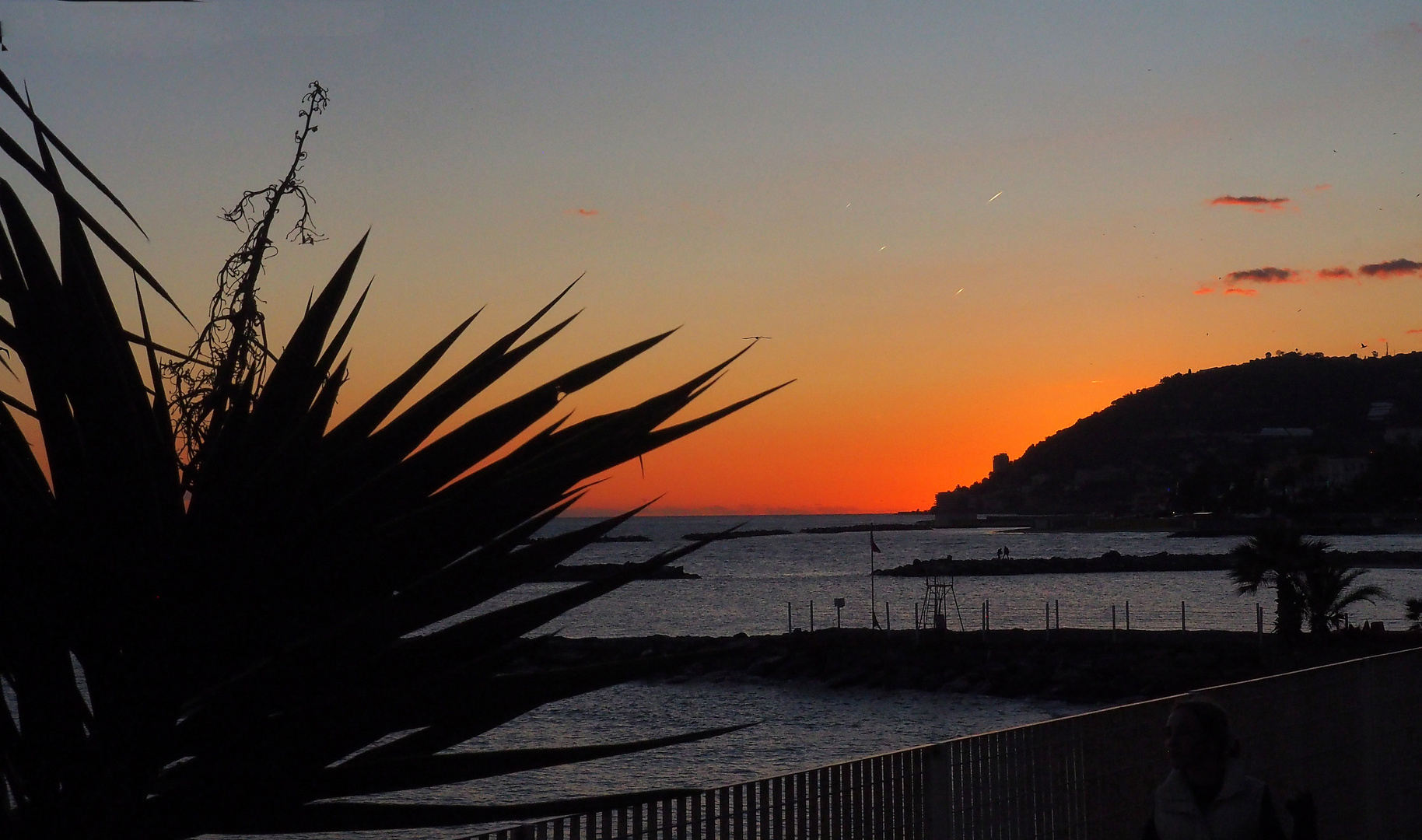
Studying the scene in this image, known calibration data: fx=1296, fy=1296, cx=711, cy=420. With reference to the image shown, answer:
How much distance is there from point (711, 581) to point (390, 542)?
124m

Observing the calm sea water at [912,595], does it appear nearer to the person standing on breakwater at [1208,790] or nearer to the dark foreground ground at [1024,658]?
the dark foreground ground at [1024,658]

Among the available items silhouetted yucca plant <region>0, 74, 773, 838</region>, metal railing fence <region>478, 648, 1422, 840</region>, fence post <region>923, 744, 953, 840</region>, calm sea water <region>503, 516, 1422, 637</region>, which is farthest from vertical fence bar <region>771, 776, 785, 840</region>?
calm sea water <region>503, 516, 1422, 637</region>

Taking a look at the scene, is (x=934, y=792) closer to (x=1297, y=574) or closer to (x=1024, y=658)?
(x=1297, y=574)

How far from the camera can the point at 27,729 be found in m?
1.91

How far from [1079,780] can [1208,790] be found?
168 cm

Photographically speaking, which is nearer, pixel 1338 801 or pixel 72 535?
pixel 72 535

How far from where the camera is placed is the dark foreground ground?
38281 mm

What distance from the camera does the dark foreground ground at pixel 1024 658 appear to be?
3828 cm

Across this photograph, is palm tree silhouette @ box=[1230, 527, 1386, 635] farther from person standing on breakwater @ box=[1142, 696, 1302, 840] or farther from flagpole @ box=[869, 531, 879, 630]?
person standing on breakwater @ box=[1142, 696, 1302, 840]

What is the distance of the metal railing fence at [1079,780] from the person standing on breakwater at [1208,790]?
101 cm

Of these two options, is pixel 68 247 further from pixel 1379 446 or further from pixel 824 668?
pixel 1379 446

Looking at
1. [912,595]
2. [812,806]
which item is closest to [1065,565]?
[912,595]

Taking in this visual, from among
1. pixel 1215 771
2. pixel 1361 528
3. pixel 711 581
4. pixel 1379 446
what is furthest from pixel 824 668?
pixel 1379 446

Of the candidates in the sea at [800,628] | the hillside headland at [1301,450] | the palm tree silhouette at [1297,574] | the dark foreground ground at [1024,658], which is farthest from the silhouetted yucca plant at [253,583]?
the hillside headland at [1301,450]
